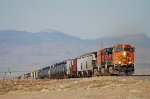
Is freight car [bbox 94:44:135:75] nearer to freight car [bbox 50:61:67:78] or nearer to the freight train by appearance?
the freight train

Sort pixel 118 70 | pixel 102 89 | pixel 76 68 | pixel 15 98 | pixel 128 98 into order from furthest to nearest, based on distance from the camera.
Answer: pixel 76 68, pixel 118 70, pixel 102 89, pixel 15 98, pixel 128 98

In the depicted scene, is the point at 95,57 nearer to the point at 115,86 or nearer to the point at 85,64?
the point at 85,64

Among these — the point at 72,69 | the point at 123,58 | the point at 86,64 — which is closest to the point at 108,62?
the point at 123,58

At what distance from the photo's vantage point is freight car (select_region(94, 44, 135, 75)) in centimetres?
4728

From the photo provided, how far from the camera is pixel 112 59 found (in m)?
48.5

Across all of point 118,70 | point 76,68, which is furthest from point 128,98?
point 76,68

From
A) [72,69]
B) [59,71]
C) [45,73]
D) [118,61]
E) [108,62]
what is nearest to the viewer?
[118,61]

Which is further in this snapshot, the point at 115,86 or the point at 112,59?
the point at 112,59

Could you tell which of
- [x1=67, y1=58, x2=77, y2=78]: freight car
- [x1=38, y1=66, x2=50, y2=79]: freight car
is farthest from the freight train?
[x1=38, y1=66, x2=50, y2=79]: freight car

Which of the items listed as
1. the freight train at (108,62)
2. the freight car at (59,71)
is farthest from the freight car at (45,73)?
the freight train at (108,62)

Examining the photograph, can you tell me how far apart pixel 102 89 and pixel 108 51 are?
813 inches

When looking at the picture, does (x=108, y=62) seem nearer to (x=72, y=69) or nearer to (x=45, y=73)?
(x=72, y=69)

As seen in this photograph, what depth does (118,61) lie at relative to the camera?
47.5m

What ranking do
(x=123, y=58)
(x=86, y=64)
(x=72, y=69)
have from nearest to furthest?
(x=123, y=58)
(x=86, y=64)
(x=72, y=69)
